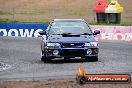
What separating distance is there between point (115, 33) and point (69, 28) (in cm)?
1353

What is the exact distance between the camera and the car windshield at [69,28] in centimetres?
2058

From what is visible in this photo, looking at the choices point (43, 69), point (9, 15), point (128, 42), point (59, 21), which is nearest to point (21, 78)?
point (43, 69)

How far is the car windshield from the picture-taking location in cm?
2058

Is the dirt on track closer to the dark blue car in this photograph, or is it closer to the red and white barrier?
the dark blue car

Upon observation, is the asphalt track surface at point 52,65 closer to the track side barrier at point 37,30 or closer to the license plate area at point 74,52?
the license plate area at point 74,52

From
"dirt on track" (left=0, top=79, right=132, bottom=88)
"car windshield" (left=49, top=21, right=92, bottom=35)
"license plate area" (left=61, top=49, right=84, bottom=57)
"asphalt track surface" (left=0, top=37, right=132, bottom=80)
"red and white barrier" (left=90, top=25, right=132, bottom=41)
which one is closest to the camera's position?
"dirt on track" (left=0, top=79, right=132, bottom=88)

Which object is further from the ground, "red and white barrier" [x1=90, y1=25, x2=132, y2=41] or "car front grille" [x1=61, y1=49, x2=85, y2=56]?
"car front grille" [x1=61, y1=49, x2=85, y2=56]

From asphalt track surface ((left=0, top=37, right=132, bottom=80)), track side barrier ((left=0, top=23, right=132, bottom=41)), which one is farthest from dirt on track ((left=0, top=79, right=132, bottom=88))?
track side barrier ((left=0, top=23, right=132, bottom=41))

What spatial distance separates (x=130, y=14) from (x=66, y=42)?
113 ft

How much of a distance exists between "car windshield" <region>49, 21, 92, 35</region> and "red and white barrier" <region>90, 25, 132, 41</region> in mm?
12384

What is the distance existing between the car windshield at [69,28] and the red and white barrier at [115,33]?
40.6ft

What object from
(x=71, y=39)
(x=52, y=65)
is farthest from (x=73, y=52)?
(x=52, y=65)

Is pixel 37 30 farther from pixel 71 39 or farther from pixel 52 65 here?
pixel 52 65

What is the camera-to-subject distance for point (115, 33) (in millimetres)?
34156
